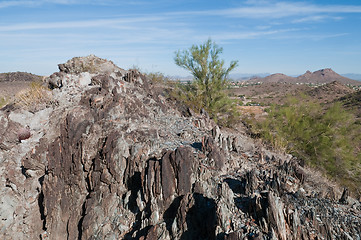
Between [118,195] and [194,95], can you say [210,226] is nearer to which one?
[118,195]

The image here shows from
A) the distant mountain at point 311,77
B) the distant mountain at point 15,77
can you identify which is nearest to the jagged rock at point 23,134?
the distant mountain at point 15,77

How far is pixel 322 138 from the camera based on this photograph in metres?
15.7

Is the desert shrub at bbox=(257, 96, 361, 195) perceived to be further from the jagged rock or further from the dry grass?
the dry grass

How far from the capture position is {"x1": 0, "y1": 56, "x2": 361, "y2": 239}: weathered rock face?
18.7ft

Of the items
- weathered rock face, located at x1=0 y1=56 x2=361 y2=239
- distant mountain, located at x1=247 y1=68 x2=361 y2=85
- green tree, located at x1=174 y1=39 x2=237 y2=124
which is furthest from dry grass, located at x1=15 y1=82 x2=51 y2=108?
distant mountain, located at x1=247 y1=68 x2=361 y2=85

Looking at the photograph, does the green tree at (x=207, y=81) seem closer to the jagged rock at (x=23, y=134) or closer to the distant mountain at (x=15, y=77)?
the jagged rock at (x=23, y=134)

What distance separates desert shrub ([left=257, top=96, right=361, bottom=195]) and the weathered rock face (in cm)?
685

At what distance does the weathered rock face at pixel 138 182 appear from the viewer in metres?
5.71

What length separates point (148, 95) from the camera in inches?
554

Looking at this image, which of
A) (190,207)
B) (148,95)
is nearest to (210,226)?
(190,207)

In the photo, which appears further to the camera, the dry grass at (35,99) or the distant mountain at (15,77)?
the distant mountain at (15,77)

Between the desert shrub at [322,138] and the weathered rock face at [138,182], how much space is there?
685cm

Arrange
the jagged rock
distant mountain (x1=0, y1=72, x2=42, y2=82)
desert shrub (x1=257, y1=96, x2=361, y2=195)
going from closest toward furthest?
the jagged rock → desert shrub (x1=257, y1=96, x2=361, y2=195) → distant mountain (x1=0, y1=72, x2=42, y2=82)

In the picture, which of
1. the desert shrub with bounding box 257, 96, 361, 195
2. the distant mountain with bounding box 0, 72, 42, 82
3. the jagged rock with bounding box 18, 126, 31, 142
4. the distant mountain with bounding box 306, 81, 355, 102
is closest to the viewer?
the jagged rock with bounding box 18, 126, 31, 142
